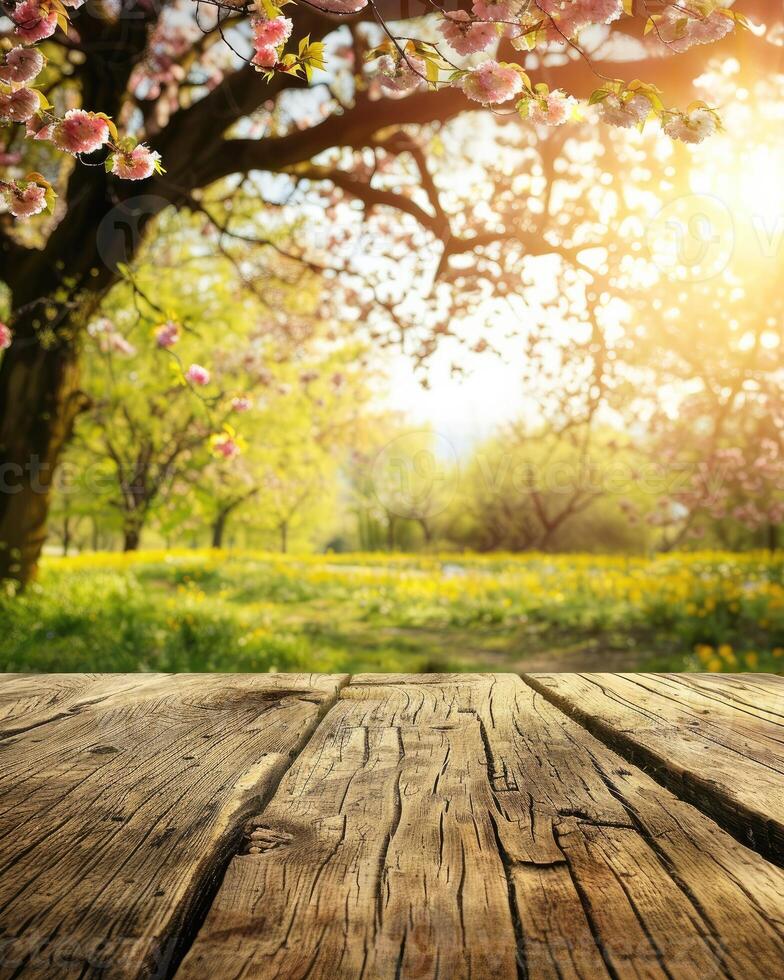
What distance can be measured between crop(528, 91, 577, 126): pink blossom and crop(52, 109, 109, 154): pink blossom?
51.3 inches

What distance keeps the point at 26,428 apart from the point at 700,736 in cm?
759

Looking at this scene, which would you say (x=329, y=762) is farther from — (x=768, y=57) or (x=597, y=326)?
(x=597, y=326)

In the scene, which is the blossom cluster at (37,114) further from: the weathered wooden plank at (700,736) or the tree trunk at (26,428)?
the tree trunk at (26,428)

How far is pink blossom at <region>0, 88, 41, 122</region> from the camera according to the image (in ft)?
7.22

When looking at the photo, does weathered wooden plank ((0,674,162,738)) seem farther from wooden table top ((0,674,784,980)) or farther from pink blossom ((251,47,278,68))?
pink blossom ((251,47,278,68))

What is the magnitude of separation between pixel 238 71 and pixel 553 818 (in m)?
7.22

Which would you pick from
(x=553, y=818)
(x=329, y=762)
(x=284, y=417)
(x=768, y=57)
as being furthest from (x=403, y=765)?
(x=284, y=417)

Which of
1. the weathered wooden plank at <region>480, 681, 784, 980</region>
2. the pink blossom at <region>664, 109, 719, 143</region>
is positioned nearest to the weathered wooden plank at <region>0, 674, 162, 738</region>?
the weathered wooden plank at <region>480, 681, 784, 980</region>

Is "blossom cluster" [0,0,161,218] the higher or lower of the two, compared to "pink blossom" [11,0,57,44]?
lower

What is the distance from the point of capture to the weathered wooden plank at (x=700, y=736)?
52.1 inches

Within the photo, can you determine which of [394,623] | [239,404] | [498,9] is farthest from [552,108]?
[394,623]

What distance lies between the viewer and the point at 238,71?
684cm

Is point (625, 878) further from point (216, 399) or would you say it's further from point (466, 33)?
point (216, 399)

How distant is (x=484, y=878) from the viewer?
3.59ft
